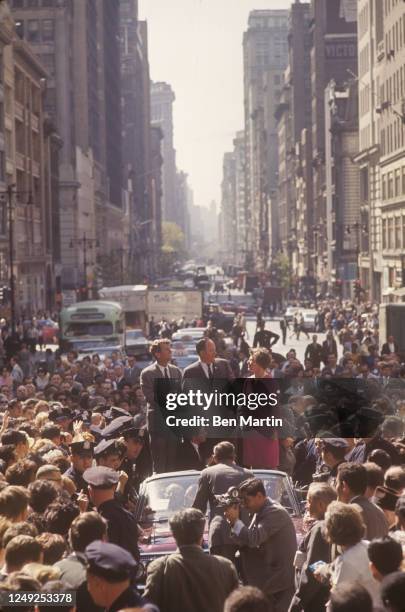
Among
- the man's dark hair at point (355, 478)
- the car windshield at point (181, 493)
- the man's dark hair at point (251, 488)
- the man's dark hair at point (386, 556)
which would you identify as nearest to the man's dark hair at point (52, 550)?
the man's dark hair at point (251, 488)

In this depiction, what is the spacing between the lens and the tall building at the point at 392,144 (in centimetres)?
8100

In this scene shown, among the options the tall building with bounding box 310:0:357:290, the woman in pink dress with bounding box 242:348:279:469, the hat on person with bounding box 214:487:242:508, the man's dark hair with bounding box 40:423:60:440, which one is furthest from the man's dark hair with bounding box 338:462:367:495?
the tall building with bounding box 310:0:357:290

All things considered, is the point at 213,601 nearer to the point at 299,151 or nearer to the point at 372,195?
the point at 372,195

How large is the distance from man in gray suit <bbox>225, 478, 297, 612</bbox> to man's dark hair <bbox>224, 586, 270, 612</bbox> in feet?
11.4

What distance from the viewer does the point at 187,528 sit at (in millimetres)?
8789

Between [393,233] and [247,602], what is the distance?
271ft

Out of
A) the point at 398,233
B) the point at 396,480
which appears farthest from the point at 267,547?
the point at 398,233

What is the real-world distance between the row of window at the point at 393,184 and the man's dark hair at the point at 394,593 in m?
76.4

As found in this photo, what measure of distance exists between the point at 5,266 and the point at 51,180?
2957 centimetres

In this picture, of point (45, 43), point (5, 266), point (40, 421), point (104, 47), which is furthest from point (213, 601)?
point (104, 47)

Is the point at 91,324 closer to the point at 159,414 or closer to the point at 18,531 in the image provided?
the point at 159,414

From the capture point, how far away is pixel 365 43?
329 ft

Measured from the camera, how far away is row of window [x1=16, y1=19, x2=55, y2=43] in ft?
395

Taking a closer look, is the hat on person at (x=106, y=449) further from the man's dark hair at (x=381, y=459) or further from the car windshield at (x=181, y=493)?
the man's dark hair at (x=381, y=459)
